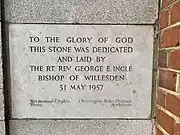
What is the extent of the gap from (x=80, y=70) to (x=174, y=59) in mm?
576

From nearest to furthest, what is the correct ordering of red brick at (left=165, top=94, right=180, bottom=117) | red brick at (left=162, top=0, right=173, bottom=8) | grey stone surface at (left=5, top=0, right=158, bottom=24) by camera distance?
red brick at (left=165, top=94, right=180, bottom=117)
red brick at (left=162, top=0, right=173, bottom=8)
grey stone surface at (left=5, top=0, right=158, bottom=24)

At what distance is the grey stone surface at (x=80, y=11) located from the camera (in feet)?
5.01

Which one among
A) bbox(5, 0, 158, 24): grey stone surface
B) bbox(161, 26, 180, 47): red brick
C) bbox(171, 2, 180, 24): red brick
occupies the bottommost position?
bbox(161, 26, 180, 47): red brick

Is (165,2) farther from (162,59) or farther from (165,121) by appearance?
(165,121)

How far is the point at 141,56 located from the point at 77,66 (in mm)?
404

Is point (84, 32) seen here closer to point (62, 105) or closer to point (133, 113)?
point (62, 105)

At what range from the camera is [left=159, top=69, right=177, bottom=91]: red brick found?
127cm

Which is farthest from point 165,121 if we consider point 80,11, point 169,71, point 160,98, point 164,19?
point 80,11

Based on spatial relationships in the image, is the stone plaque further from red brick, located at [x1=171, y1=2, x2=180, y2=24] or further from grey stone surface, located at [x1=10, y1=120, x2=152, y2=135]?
red brick, located at [x1=171, y1=2, x2=180, y2=24]

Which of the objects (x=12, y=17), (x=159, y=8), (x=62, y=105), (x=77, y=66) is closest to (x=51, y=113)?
(x=62, y=105)

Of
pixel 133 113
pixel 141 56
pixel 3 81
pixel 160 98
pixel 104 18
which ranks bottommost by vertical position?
pixel 133 113

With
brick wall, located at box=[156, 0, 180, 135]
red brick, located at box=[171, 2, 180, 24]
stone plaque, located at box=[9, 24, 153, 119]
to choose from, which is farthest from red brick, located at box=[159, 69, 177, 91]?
red brick, located at box=[171, 2, 180, 24]

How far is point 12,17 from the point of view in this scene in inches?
60.3

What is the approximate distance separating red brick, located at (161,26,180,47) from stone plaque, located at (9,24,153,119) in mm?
127
